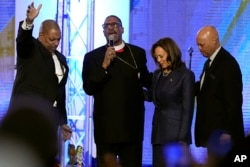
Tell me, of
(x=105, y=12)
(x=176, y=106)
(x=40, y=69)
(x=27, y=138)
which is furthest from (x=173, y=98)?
(x=27, y=138)

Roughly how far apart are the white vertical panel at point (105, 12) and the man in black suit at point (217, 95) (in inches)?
72.5

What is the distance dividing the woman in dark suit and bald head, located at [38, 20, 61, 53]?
0.63 metres

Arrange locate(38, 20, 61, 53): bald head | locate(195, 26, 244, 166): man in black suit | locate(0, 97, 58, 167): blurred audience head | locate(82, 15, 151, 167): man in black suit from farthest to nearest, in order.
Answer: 1. locate(82, 15, 151, 167): man in black suit
2. locate(38, 20, 61, 53): bald head
3. locate(195, 26, 244, 166): man in black suit
4. locate(0, 97, 58, 167): blurred audience head

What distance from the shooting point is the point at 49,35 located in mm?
3375

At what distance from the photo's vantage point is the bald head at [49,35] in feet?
11.1

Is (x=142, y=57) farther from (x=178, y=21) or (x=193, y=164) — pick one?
(x=193, y=164)

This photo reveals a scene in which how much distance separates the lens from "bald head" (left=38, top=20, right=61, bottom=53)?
11.1 feet

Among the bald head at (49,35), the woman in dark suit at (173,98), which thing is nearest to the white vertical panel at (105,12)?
the bald head at (49,35)

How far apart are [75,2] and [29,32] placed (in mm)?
1666

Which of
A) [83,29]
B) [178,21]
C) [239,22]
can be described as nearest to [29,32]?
[83,29]

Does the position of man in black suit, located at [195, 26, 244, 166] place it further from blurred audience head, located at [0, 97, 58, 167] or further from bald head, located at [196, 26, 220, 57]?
blurred audience head, located at [0, 97, 58, 167]

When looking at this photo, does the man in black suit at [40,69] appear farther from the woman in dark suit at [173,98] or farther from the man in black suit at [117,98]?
the woman in dark suit at [173,98]

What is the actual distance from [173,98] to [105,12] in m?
2.03

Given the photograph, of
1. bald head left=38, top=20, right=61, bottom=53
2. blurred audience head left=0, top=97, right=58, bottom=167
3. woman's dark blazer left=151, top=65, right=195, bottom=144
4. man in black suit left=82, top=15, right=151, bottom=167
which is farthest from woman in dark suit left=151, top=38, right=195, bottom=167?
blurred audience head left=0, top=97, right=58, bottom=167
